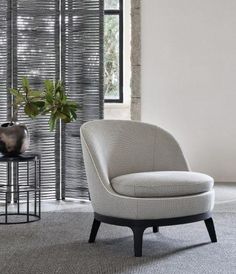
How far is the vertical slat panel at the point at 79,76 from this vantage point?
5305mm

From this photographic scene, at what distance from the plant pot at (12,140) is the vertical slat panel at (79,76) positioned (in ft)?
3.20

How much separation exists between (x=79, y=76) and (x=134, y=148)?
166cm

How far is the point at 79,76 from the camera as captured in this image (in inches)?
210

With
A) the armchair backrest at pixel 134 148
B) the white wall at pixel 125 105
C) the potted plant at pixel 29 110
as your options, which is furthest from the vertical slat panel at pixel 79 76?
the white wall at pixel 125 105

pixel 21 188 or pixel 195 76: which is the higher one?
pixel 195 76

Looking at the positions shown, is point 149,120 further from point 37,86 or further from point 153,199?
point 153,199

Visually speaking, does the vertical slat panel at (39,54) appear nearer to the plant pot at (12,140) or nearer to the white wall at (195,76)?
the plant pot at (12,140)

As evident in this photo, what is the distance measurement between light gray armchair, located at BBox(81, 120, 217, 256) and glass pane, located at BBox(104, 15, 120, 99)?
153 inches

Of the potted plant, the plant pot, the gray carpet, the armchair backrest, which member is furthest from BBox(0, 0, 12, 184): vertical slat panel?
the armchair backrest

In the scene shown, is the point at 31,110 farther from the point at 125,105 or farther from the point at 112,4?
the point at 112,4

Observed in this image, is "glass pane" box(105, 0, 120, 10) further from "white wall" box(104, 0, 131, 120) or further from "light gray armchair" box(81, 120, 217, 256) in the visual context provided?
"light gray armchair" box(81, 120, 217, 256)

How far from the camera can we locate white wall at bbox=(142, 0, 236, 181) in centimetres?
685

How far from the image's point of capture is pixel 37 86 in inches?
209

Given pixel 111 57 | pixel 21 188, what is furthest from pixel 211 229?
pixel 111 57
